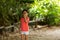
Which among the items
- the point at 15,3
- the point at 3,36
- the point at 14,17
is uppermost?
the point at 15,3

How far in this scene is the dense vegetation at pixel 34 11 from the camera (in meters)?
11.4

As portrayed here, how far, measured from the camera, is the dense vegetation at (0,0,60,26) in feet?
37.3

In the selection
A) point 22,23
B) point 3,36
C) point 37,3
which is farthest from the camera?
point 37,3

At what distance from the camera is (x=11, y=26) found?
1141 centimetres

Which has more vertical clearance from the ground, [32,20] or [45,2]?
[45,2]

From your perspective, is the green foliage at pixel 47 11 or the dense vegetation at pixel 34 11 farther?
the green foliage at pixel 47 11

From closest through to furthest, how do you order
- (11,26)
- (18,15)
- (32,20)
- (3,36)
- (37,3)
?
(3,36)
(11,26)
(18,15)
(32,20)
(37,3)

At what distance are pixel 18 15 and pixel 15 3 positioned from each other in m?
0.94

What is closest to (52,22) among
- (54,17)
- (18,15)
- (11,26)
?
(54,17)

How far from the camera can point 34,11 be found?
13.6m

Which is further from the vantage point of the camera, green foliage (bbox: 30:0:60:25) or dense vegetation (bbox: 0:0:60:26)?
green foliage (bbox: 30:0:60:25)

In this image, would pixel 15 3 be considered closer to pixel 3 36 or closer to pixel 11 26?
pixel 11 26

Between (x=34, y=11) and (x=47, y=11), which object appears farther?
(x=47, y=11)

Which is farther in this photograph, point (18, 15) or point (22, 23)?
point (18, 15)
